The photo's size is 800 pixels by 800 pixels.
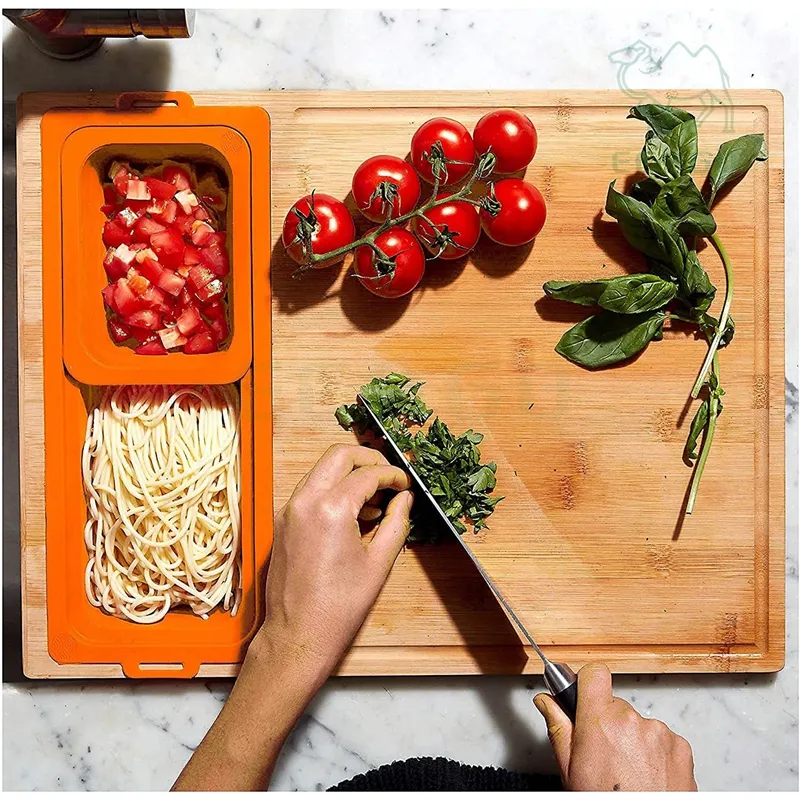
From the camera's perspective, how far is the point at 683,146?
1665mm

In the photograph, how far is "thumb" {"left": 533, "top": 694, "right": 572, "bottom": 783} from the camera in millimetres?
1591

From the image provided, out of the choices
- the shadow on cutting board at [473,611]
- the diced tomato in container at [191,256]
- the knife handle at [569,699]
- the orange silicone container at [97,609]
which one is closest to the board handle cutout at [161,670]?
the orange silicone container at [97,609]

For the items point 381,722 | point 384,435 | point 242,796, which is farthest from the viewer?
point 381,722

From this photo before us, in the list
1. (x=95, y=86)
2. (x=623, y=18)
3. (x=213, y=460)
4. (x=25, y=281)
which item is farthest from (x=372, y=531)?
(x=623, y=18)

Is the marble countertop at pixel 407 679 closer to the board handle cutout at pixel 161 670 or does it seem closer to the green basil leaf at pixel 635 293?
the board handle cutout at pixel 161 670

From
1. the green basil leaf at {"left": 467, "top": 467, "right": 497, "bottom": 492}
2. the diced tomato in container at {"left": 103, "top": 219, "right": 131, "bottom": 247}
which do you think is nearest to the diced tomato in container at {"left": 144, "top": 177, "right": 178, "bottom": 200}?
the diced tomato in container at {"left": 103, "top": 219, "right": 131, "bottom": 247}

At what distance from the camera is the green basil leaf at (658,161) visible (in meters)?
1.65

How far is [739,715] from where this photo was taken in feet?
6.05

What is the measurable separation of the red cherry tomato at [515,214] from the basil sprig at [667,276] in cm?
13

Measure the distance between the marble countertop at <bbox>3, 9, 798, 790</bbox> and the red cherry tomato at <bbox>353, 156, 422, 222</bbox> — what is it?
28 centimetres

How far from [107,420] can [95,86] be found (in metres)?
0.77

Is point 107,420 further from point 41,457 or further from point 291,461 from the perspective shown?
point 291,461

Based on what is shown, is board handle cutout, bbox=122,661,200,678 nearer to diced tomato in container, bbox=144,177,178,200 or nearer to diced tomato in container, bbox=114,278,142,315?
diced tomato in container, bbox=114,278,142,315

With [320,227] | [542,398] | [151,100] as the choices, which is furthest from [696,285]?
[151,100]
